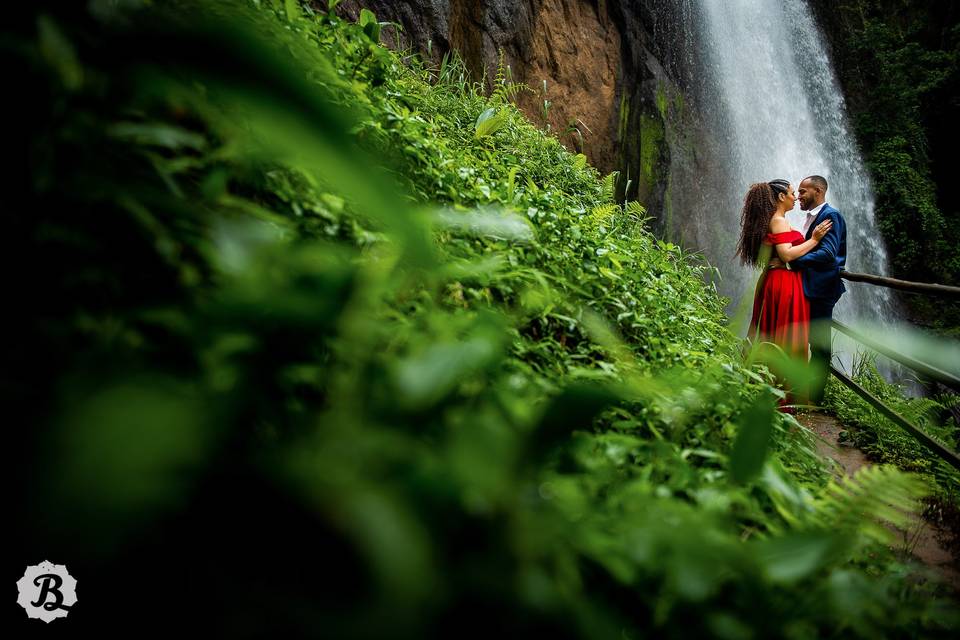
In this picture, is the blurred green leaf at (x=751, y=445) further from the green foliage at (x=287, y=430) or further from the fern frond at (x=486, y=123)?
the fern frond at (x=486, y=123)

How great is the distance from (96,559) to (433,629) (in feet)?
0.64

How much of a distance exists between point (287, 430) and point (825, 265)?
161 inches

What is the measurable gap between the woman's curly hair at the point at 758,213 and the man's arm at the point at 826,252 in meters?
0.30

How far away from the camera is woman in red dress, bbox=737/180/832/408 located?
3355 mm

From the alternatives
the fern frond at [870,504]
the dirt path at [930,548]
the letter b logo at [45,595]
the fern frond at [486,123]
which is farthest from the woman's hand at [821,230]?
the letter b logo at [45,595]

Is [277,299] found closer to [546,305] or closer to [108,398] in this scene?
[108,398]

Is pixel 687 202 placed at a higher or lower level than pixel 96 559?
higher

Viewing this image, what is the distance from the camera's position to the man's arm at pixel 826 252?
11.1ft

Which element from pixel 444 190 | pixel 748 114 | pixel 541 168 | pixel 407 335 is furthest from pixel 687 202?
pixel 407 335

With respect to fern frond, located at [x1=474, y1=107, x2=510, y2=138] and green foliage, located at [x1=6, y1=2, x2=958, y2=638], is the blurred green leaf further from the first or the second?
fern frond, located at [x1=474, y1=107, x2=510, y2=138]

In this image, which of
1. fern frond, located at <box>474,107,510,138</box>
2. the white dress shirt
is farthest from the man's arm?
fern frond, located at <box>474,107,510,138</box>

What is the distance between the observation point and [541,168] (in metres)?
2.95

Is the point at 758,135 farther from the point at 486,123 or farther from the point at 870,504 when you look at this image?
the point at 870,504

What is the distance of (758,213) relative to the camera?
364 cm
